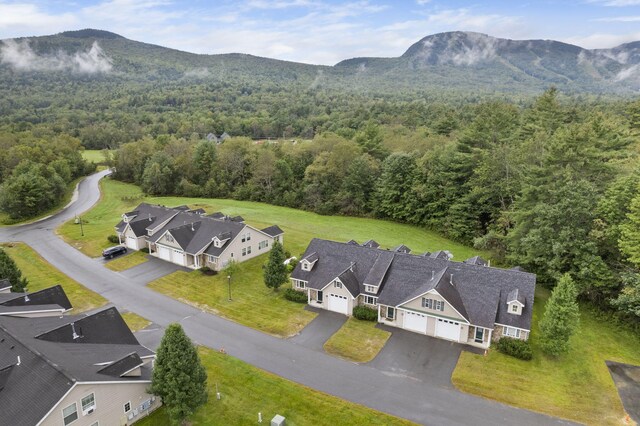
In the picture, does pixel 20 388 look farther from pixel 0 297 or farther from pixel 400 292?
pixel 400 292

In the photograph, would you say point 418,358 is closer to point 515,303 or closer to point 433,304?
point 433,304

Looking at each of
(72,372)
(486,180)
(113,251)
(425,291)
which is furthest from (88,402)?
(486,180)

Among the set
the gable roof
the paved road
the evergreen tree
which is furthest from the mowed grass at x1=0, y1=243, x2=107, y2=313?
the gable roof

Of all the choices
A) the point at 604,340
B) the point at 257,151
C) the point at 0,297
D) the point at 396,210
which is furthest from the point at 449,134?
the point at 0,297

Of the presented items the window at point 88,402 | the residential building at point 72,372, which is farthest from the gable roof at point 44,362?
the window at point 88,402

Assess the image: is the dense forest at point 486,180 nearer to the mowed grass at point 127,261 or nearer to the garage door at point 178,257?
the garage door at point 178,257

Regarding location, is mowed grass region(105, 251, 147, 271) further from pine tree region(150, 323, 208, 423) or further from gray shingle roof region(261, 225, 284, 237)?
pine tree region(150, 323, 208, 423)
